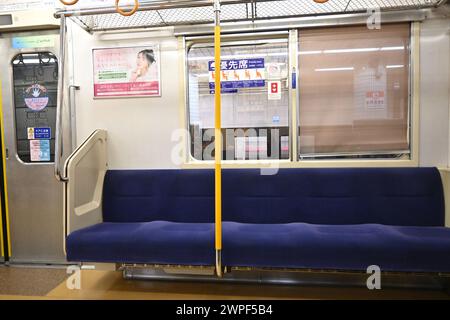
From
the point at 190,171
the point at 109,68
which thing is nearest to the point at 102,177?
the point at 190,171

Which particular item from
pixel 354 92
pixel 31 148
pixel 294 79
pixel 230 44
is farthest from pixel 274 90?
pixel 31 148

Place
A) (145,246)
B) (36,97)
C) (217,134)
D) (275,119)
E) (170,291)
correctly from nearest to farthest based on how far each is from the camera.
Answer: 1. (217,134)
2. (145,246)
3. (170,291)
4. (275,119)
5. (36,97)

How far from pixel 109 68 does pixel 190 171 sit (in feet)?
4.25

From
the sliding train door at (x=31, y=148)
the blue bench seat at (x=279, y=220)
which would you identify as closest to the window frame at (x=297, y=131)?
the blue bench seat at (x=279, y=220)

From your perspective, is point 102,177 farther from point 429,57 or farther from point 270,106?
point 429,57

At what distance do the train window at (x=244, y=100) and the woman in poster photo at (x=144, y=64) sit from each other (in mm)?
372

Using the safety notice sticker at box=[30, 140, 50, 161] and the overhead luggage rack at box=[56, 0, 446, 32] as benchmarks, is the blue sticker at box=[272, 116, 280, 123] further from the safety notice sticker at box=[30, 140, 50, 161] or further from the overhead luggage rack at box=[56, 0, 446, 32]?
the safety notice sticker at box=[30, 140, 50, 161]

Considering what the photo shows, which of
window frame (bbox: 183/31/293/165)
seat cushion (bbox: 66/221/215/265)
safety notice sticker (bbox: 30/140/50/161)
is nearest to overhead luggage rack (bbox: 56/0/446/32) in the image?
window frame (bbox: 183/31/293/165)

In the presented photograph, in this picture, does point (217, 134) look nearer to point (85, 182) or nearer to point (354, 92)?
point (85, 182)

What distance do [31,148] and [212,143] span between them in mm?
1865

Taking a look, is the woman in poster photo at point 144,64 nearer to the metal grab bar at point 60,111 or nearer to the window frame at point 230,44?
the window frame at point 230,44

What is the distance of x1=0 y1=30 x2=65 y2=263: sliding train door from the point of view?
3031 millimetres

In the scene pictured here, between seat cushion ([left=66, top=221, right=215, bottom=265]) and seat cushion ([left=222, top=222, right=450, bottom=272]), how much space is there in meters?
0.16

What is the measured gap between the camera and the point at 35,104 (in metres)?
3.06
